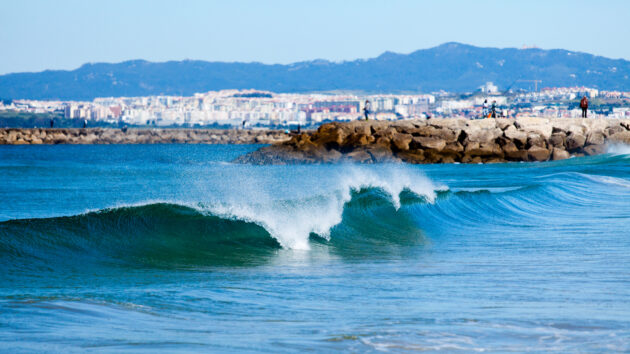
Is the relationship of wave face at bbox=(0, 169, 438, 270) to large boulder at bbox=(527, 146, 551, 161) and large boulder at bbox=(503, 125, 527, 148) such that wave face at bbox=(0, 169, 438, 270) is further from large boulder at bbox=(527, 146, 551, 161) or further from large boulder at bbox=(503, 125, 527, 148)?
large boulder at bbox=(503, 125, 527, 148)

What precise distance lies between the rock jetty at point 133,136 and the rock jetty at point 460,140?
163ft

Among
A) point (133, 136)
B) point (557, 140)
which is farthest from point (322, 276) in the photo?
point (133, 136)

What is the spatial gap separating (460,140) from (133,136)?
227 ft

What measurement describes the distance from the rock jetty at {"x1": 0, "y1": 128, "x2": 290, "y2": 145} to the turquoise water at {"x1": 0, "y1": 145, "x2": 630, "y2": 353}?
77975mm

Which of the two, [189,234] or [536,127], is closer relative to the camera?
[189,234]

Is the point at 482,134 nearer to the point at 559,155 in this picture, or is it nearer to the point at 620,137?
the point at 559,155

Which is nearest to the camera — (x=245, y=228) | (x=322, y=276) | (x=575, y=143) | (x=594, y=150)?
(x=322, y=276)

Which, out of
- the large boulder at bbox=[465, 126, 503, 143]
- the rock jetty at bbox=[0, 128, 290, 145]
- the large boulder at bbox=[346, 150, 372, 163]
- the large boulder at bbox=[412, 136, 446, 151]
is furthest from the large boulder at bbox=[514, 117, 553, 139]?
the rock jetty at bbox=[0, 128, 290, 145]

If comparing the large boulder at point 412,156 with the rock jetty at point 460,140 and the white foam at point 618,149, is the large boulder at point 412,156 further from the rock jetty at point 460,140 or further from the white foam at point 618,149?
the white foam at point 618,149

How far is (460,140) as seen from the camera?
40438 mm

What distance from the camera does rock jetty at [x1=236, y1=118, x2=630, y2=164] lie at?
39375 mm

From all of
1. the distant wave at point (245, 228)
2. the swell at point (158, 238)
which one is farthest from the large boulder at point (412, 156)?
the swell at point (158, 238)

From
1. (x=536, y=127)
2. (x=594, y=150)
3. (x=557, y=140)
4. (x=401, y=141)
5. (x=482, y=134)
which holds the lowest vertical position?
(x=594, y=150)

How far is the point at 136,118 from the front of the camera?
188875mm
